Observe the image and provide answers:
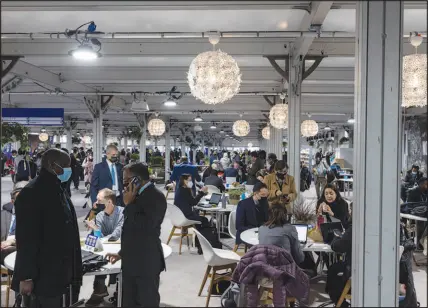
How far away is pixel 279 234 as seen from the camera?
163 inches

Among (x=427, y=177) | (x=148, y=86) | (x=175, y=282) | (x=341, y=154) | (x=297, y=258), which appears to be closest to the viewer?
(x=427, y=177)

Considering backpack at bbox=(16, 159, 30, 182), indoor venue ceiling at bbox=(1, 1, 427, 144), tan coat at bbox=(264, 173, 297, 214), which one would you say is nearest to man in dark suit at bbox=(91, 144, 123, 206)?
backpack at bbox=(16, 159, 30, 182)

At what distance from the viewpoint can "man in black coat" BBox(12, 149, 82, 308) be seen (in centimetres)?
296

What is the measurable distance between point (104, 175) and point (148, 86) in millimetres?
5818

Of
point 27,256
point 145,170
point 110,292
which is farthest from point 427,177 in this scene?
point 110,292

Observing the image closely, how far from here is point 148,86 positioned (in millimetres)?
12555

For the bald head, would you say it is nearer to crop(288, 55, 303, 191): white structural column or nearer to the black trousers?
the black trousers

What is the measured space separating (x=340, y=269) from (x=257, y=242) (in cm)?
98

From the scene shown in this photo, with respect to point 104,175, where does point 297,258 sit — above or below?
below

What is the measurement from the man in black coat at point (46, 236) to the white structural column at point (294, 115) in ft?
17.1

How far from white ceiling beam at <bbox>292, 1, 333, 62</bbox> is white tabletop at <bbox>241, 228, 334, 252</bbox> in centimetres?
263

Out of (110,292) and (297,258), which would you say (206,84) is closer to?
(297,258)

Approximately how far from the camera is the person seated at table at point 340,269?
13.6ft

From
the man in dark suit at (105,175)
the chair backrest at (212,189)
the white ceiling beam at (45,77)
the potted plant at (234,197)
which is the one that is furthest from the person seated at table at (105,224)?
the chair backrest at (212,189)
